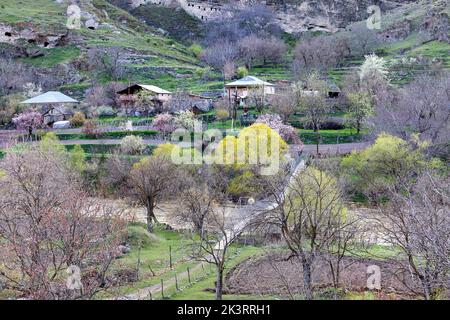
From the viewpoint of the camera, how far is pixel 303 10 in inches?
4407

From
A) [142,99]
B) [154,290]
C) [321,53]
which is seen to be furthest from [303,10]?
[154,290]

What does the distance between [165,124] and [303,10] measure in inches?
2852

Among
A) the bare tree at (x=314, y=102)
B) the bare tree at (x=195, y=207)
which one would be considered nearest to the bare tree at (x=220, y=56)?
the bare tree at (x=314, y=102)

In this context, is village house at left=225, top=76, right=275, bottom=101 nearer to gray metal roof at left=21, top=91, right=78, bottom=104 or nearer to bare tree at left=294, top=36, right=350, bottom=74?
bare tree at left=294, top=36, right=350, bottom=74

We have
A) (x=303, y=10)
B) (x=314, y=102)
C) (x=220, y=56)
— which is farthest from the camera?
(x=303, y=10)

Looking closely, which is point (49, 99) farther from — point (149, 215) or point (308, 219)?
point (308, 219)

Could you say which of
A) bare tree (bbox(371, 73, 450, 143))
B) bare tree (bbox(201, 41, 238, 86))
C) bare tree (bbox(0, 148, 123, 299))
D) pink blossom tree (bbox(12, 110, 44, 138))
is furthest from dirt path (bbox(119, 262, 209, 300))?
bare tree (bbox(201, 41, 238, 86))

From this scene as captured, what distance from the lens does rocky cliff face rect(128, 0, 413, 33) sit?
11044 cm

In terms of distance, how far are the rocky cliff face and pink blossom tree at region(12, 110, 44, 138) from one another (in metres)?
67.4

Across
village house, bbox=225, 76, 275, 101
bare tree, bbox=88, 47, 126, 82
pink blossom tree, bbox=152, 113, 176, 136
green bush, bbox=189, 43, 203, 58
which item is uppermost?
green bush, bbox=189, 43, 203, 58

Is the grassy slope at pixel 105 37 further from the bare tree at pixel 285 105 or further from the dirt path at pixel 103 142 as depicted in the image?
the dirt path at pixel 103 142

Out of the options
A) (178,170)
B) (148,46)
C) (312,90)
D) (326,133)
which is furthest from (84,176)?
(148,46)

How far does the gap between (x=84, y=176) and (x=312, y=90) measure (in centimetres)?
2807

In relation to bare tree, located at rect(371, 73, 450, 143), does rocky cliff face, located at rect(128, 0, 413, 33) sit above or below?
above
